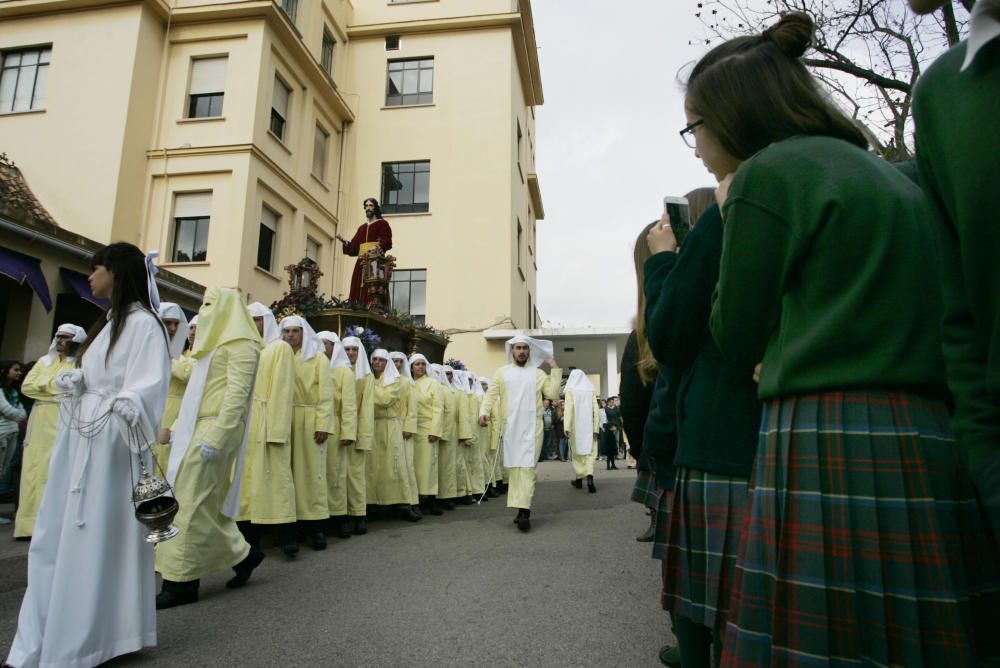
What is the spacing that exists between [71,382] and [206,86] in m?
16.7

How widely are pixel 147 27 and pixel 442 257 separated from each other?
1001 centimetres

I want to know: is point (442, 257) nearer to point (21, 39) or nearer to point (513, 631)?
point (21, 39)

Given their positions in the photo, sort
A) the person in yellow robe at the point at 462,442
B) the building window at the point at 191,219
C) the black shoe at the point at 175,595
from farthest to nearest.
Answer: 1. the building window at the point at 191,219
2. the person in yellow robe at the point at 462,442
3. the black shoe at the point at 175,595

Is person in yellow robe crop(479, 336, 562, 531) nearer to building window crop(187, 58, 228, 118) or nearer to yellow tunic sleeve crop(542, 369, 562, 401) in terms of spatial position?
yellow tunic sleeve crop(542, 369, 562, 401)

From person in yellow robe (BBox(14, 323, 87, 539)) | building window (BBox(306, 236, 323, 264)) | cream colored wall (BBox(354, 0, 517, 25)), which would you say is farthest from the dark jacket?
cream colored wall (BBox(354, 0, 517, 25))

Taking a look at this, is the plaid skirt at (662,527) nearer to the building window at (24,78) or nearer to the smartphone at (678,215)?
the smartphone at (678,215)

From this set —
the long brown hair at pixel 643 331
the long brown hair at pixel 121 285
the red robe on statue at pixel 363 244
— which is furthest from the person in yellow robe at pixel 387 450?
the long brown hair at pixel 643 331

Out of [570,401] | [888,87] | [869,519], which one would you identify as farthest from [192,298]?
[869,519]

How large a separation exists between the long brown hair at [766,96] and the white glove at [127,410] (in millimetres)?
3096

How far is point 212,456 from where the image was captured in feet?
14.8

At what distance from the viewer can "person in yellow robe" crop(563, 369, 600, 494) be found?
11.5m

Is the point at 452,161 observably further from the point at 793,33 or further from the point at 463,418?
the point at 793,33

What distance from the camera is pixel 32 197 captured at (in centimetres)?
1581

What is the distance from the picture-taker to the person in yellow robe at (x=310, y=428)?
6383mm
